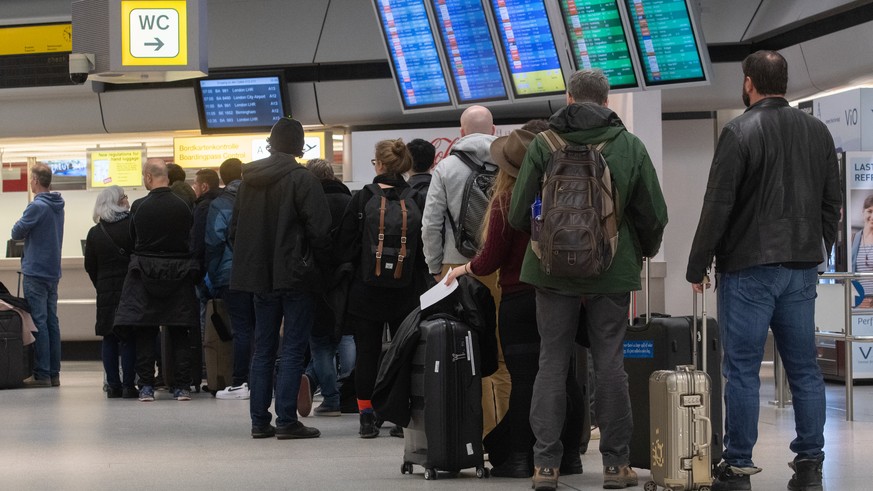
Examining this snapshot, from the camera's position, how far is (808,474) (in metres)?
4.29

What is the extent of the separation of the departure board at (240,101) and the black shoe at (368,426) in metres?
5.90

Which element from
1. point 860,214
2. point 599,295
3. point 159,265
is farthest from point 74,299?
point 599,295

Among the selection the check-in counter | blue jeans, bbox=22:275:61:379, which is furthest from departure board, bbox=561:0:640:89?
the check-in counter

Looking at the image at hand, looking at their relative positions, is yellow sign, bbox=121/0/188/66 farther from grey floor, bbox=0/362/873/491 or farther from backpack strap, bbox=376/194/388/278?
backpack strap, bbox=376/194/388/278

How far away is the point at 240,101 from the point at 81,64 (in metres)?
3.59

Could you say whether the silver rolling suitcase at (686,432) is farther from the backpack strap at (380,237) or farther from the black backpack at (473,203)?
the backpack strap at (380,237)

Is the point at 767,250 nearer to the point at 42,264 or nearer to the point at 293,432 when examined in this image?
the point at 293,432

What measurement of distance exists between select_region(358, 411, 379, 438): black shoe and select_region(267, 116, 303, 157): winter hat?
54.8 inches

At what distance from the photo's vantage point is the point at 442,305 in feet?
16.0

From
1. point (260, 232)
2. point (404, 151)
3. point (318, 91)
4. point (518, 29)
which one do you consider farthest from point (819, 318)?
point (318, 91)

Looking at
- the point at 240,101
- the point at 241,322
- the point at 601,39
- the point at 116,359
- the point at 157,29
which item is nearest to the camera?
the point at 601,39

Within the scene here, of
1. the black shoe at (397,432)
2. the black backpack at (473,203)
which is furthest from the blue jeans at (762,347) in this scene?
the black shoe at (397,432)

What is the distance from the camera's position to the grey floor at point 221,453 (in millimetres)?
4680

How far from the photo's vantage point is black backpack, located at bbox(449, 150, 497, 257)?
208 inches
